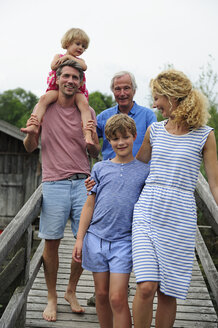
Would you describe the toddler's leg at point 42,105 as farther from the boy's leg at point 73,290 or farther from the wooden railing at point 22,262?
the boy's leg at point 73,290

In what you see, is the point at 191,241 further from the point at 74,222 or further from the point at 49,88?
the point at 49,88

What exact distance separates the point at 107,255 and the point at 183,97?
102 centimetres

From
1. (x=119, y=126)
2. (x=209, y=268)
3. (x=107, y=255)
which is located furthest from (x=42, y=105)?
(x=209, y=268)

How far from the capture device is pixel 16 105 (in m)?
47.4

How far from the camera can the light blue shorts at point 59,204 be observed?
3047 mm

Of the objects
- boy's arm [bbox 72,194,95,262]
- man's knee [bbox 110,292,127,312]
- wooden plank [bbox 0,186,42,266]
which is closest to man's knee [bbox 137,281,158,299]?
man's knee [bbox 110,292,127,312]

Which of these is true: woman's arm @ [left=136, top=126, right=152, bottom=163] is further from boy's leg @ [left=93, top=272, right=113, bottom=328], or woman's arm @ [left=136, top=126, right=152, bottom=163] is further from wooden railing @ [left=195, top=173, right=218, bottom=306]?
boy's leg @ [left=93, top=272, right=113, bottom=328]

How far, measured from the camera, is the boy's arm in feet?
8.03

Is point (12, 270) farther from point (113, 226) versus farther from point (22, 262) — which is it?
point (113, 226)

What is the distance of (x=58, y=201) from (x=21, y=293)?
712 mm

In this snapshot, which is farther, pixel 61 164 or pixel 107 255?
pixel 61 164

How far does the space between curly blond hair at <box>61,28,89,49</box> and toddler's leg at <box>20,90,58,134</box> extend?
0.64 metres

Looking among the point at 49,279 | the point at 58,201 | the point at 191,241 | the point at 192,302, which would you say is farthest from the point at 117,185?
the point at 192,302

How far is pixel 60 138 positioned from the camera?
3096 mm
